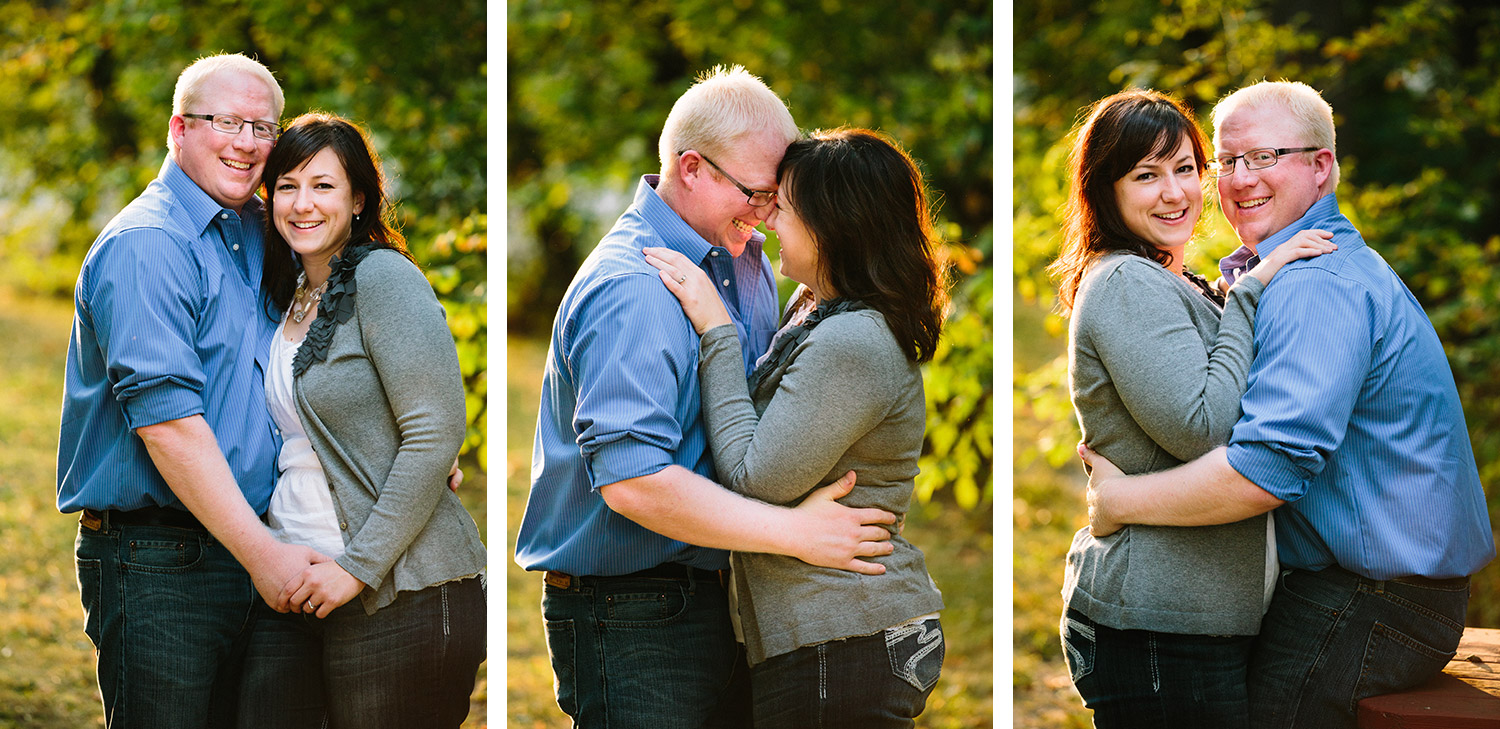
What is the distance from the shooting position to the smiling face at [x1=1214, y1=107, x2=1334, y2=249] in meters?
2.24

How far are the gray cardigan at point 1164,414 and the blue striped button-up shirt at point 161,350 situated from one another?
1.71m

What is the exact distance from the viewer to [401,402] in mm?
2250

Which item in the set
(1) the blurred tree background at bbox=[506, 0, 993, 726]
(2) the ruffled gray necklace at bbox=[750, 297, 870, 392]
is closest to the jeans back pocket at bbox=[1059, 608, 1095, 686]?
(2) the ruffled gray necklace at bbox=[750, 297, 870, 392]

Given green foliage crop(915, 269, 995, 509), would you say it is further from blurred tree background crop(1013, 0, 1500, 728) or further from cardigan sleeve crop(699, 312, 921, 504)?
cardigan sleeve crop(699, 312, 921, 504)

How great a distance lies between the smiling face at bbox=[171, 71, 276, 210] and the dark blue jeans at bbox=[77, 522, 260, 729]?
0.72 meters

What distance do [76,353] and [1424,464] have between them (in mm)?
2708

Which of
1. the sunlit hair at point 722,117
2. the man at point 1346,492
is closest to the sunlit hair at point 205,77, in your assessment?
the sunlit hair at point 722,117

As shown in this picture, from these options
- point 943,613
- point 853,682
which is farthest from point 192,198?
point 943,613

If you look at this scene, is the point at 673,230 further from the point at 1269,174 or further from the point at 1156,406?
the point at 1269,174

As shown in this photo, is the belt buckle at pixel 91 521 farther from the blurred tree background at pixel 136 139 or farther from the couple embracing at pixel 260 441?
the blurred tree background at pixel 136 139

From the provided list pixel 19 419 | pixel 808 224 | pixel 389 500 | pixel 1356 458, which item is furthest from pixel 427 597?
pixel 19 419

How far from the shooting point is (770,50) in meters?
5.77

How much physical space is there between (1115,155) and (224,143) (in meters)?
1.85

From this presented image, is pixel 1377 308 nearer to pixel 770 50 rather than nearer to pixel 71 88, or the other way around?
pixel 770 50
